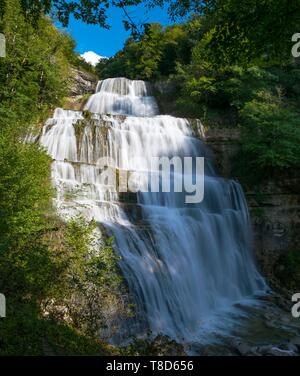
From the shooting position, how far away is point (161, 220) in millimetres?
14633

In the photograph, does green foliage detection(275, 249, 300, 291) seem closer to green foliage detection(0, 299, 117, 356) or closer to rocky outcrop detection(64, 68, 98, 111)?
green foliage detection(0, 299, 117, 356)

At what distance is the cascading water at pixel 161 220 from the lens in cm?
1141

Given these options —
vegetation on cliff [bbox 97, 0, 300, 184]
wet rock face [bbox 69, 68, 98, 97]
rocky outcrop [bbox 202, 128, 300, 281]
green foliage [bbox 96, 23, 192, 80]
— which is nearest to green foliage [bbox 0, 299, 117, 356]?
vegetation on cliff [bbox 97, 0, 300, 184]

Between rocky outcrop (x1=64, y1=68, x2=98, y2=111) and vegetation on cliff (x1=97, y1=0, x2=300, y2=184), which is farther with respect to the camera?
rocky outcrop (x1=64, y1=68, x2=98, y2=111)

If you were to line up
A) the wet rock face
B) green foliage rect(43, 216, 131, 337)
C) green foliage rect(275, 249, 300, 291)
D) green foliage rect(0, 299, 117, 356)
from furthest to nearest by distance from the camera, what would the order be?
the wet rock face → green foliage rect(275, 249, 300, 291) → green foliage rect(43, 216, 131, 337) → green foliage rect(0, 299, 117, 356)

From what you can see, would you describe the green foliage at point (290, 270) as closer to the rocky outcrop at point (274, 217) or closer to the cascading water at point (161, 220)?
the rocky outcrop at point (274, 217)

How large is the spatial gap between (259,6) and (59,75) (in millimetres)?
19976

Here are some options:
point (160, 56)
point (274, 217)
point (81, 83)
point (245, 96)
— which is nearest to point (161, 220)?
point (274, 217)

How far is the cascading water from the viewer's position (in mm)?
11414

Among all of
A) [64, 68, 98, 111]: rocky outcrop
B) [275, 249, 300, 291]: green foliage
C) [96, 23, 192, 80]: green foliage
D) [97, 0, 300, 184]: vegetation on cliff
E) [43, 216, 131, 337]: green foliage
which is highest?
[96, 23, 192, 80]: green foliage

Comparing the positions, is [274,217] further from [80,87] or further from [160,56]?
[160,56]

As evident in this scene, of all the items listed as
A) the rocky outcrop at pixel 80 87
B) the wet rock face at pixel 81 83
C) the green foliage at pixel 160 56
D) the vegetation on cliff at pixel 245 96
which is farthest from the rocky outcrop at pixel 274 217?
the green foliage at pixel 160 56

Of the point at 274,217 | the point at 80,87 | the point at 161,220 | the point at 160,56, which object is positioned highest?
the point at 160,56

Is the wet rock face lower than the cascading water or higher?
higher
